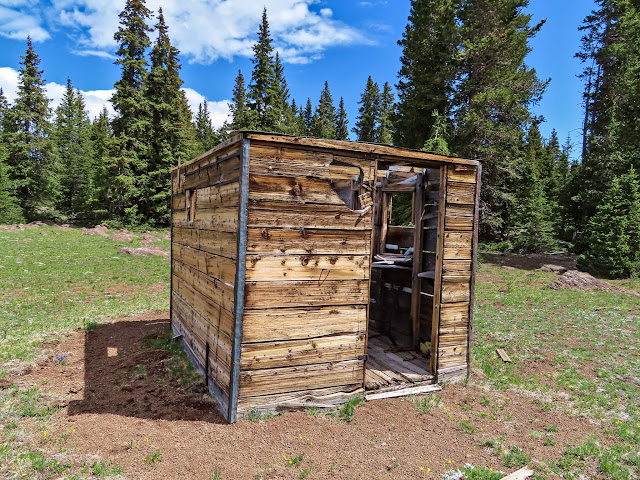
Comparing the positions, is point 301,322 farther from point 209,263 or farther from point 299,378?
point 209,263

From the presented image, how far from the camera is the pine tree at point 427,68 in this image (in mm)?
21172

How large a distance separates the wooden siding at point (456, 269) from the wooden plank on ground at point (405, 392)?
306mm

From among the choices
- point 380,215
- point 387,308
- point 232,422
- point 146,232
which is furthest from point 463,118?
point 146,232

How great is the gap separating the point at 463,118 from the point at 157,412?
68.9 ft

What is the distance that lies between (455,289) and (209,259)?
4.14 meters

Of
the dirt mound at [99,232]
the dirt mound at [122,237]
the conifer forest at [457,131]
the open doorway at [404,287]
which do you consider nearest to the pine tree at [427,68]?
the conifer forest at [457,131]

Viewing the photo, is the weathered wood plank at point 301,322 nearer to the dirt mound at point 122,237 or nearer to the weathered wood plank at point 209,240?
the weathered wood plank at point 209,240

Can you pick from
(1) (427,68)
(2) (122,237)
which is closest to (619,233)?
(1) (427,68)

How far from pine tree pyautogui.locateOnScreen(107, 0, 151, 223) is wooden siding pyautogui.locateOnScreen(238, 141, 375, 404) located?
28790 mm

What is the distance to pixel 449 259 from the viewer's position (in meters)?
6.24

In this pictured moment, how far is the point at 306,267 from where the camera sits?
16.7 feet

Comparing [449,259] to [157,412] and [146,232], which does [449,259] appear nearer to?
[157,412]

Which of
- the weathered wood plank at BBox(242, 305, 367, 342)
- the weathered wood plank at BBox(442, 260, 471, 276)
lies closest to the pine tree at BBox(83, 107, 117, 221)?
the weathered wood plank at BBox(242, 305, 367, 342)

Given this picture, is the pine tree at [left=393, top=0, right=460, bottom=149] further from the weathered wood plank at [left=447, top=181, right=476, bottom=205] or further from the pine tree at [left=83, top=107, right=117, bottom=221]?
the pine tree at [left=83, top=107, right=117, bottom=221]
